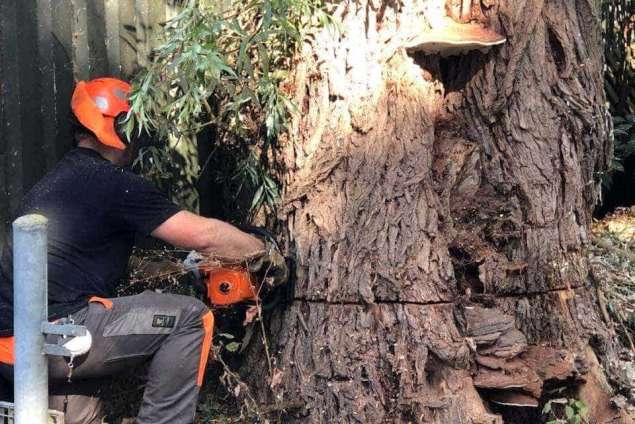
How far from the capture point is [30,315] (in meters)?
2.55

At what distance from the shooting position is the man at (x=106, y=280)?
3.66m

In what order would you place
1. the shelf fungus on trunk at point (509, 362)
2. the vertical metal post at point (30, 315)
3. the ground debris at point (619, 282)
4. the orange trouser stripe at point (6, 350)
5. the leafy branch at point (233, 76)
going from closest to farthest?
the vertical metal post at point (30, 315)
the orange trouser stripe at point (6, 350)
the leafy branch at point (233, 76)
the shelf fungus on trunk at point (509, 362)
the ground debris at point (619, 282)

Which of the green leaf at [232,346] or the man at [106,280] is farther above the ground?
the man at [106,280]

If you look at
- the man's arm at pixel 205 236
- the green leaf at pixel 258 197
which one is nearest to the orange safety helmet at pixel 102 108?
the man's arm at pixel 205 236

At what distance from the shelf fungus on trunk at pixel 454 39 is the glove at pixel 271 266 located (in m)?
1.13

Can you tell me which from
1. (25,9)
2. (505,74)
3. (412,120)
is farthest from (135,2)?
(505,74)

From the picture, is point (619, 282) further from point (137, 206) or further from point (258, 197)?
point (137, 206)

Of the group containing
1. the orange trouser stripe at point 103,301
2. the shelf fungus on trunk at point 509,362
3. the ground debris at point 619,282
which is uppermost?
the orange trouser stripe at point 103,301

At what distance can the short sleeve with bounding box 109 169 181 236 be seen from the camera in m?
3.67

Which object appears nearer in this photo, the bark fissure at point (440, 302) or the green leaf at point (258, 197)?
the bark fissure at point (440, 302)

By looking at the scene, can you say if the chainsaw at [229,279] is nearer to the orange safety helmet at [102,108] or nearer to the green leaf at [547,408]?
the orange safety helmet at [102,108]

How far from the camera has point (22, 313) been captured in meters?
2.56

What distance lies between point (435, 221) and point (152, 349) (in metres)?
1.41

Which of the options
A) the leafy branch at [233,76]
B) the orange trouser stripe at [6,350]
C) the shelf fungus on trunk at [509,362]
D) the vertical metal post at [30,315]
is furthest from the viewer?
the shelf fungus on trunk at [509,362]
